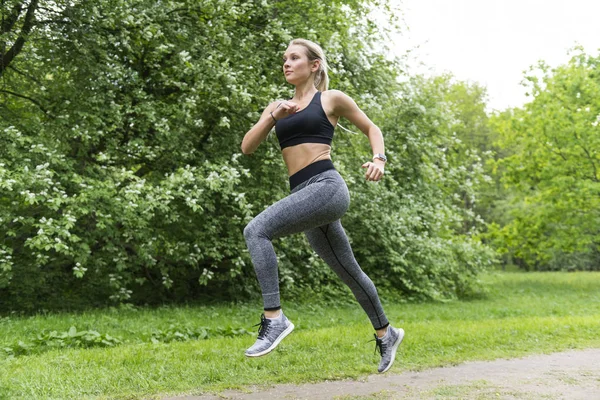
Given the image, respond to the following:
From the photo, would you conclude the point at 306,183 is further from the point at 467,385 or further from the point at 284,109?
the point at 467,385

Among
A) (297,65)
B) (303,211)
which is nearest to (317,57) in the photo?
(297,65)

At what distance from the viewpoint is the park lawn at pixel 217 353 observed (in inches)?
181

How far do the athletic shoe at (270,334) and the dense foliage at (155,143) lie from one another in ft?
16.3

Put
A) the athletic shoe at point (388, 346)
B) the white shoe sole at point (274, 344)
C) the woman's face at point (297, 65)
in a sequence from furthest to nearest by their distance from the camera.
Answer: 1. the athletic shoe at point (388, 346)
2. the woman's face at point (297, 65)
3. the white shoe sole at point (274, 344)

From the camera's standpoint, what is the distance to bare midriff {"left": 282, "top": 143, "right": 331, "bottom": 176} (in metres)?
3.94

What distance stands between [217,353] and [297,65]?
10.1 feet

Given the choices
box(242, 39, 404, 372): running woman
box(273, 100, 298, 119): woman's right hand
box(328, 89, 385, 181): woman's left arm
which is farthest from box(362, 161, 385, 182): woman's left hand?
box(273, 100, 298, 119): woman's right hand

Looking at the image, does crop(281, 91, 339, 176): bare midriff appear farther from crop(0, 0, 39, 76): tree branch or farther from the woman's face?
crop(0, 0, 39, 76): tree branch

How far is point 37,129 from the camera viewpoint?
931cm

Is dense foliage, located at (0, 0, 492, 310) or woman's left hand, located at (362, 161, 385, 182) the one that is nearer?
woman's left hand, located at (362, 161, 385, 182)

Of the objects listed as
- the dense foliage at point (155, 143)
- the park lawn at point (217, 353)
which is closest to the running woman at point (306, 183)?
the park lawn at point (217, 353)

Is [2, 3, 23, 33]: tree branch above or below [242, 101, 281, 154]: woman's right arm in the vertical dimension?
above

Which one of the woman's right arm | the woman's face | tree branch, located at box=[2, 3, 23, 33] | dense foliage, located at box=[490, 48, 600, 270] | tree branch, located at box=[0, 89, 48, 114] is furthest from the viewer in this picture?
dense foliage, located at box=[490, 48, 600, 270]

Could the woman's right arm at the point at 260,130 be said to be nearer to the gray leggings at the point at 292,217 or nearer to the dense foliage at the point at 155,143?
the gray leggings at the point at 292,217
